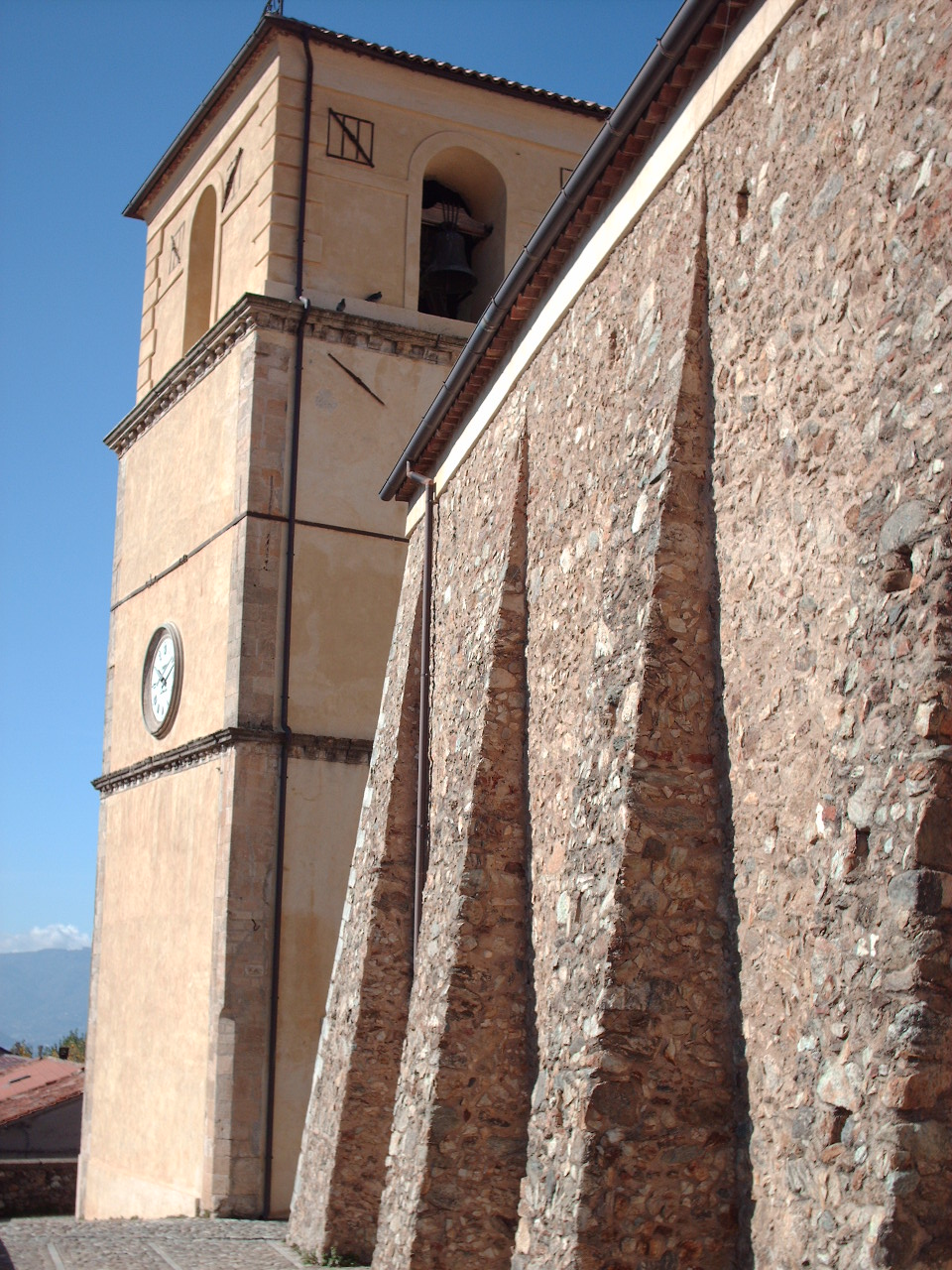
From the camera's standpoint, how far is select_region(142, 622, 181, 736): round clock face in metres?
15.6

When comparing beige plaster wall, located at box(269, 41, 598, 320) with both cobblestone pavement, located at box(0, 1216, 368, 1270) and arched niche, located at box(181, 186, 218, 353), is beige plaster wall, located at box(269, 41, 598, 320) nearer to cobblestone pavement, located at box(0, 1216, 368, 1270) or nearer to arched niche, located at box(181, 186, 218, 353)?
arched niche, located at box(181, 186, 218, 353)

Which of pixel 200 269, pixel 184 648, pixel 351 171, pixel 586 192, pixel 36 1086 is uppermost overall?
pixel 351 171

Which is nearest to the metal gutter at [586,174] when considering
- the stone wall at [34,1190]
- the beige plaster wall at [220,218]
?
the beige plaster wall at [220,218]

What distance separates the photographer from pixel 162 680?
1606cm

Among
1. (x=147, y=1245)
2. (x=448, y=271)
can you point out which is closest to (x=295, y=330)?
(x=448, y=271)

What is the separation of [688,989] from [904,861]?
1653 millimetres

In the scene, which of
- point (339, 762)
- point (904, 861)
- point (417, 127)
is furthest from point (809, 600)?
point (417, 127)

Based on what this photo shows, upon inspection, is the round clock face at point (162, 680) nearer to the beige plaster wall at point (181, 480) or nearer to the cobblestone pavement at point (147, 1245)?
the beige plaster wall at point (181, 480)

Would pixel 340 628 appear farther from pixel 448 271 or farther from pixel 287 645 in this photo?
pixel 448 271

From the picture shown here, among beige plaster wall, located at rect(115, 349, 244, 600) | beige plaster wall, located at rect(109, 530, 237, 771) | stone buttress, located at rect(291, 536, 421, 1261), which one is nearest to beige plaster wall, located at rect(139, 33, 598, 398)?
beige plaster wall, located at rect(115, 349, 244, 600)

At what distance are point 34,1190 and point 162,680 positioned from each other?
7.06 m

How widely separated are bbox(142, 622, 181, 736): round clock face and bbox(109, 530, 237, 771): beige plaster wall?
0.10m

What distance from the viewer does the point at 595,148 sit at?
7.61m

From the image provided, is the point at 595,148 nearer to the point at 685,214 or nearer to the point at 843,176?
the point at 685,214
